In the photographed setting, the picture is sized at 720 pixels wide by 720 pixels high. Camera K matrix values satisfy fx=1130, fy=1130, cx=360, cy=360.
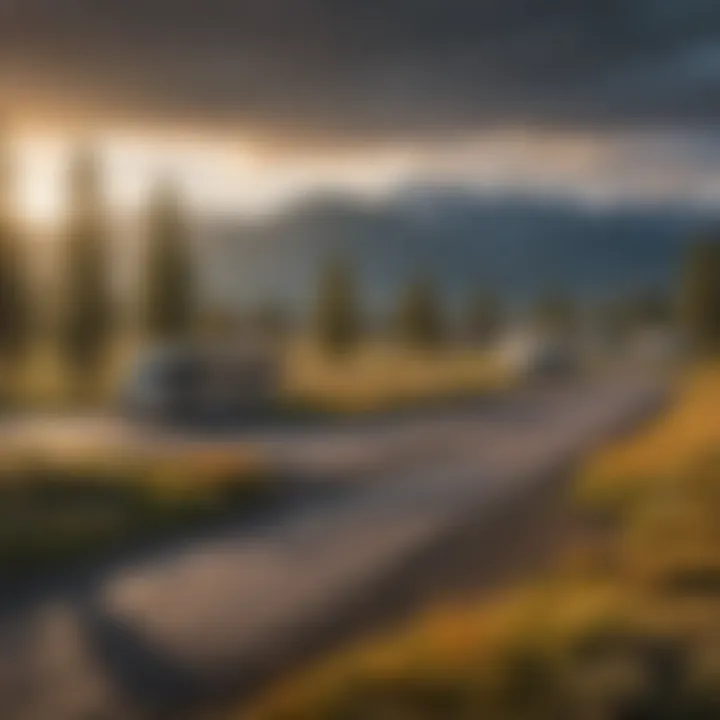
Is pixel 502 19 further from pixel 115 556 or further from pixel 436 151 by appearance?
pixel 115 556

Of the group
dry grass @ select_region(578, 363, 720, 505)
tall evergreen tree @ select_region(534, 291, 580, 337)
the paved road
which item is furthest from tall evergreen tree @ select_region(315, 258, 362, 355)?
dry grass @ select_region(578, 363, 720, 505)

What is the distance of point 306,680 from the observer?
182cm

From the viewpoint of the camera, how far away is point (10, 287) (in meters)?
1.93

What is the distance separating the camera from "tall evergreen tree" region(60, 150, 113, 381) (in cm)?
194

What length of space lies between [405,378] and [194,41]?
0.72 metres

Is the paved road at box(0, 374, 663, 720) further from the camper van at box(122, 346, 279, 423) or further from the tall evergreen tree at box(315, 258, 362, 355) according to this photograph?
the tall evergreen tree at box(315, 258, 362, 355)

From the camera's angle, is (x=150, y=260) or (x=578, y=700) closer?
(x=578, y=700)

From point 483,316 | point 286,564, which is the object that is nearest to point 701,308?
point 483,316

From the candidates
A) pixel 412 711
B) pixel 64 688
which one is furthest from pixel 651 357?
pixel 64 688

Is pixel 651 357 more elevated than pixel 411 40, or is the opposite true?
pixel 411 40

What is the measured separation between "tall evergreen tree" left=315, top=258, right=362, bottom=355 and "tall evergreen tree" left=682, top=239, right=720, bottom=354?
604 mm

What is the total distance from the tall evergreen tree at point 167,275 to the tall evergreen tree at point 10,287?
20cm

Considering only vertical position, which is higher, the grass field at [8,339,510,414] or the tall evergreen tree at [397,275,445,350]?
the tall evergreen tree at [397,275,445,350]

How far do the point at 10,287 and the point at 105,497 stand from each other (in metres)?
0.39
